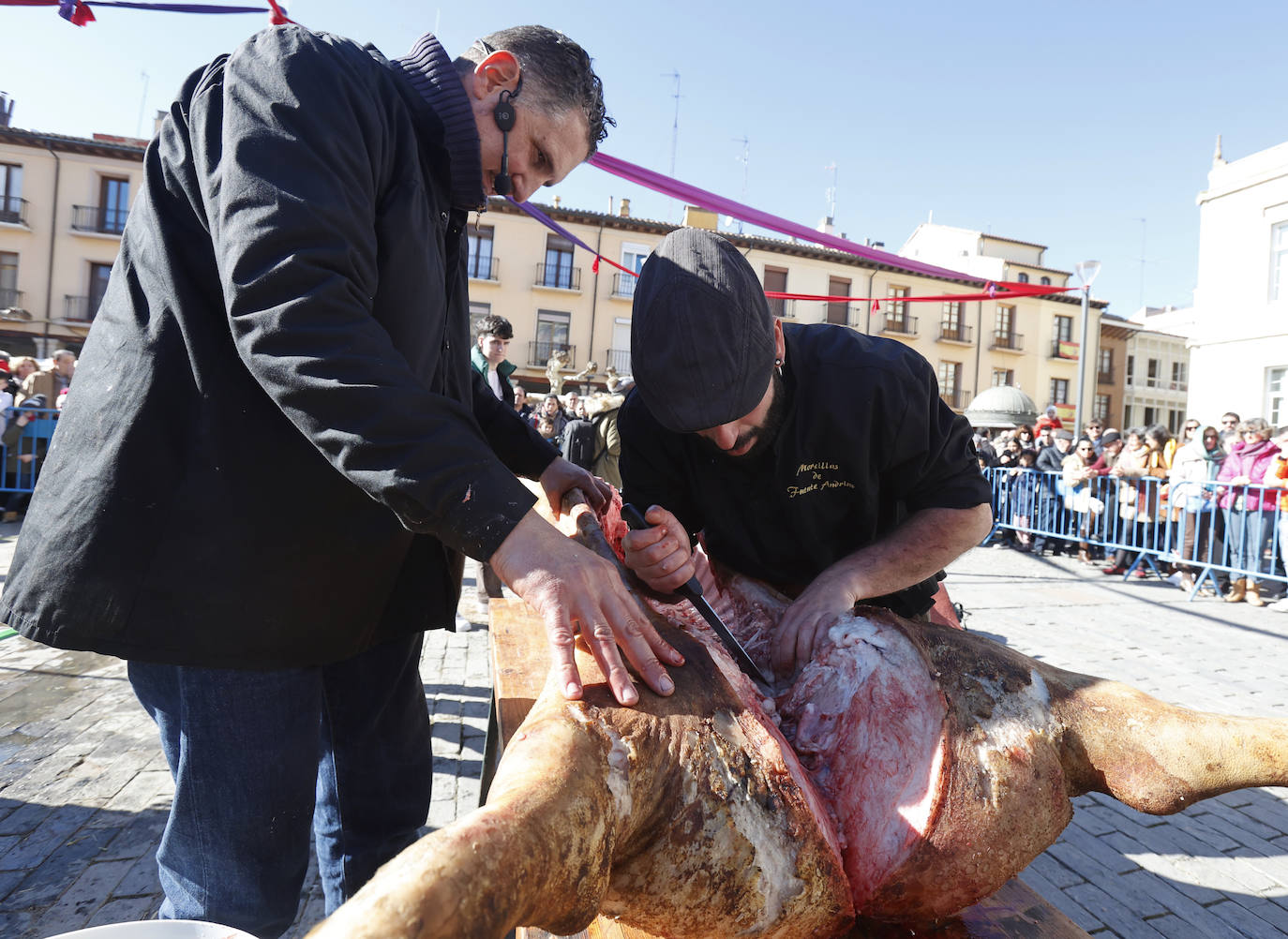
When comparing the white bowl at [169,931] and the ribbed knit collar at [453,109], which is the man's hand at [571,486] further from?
the white bowl at [169,931]

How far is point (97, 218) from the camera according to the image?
87.6 feet

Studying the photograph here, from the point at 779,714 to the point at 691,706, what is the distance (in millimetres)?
362

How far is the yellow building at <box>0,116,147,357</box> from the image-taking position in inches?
1017

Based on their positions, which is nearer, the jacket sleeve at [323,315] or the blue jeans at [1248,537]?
the jacket sleeve at [323,315]

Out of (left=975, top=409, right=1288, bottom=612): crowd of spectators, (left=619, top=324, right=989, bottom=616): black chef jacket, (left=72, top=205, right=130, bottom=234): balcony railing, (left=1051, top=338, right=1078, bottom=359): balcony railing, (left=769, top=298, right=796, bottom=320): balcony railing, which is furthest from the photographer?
(left=1051, top=338, right=1078, bottom=359): balcony railing

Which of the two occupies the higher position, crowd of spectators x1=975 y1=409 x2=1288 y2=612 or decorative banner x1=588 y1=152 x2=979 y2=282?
decorative banner x1=588 y1=152 x2=979 y2=282

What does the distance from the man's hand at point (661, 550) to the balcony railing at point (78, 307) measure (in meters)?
31.5

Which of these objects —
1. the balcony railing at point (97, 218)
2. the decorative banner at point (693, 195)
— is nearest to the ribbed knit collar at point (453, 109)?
the decorative banner at point (693, 195)

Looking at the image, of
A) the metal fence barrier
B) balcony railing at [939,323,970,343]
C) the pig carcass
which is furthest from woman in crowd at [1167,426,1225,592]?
balcony railing at [939,323,970,343]

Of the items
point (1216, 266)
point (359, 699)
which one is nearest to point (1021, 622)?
point (359, 699)

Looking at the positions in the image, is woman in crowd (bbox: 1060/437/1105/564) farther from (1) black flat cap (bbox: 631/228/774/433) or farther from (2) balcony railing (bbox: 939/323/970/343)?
(2) balcony railing (bbox: 939/323/970/343)

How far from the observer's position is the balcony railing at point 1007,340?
3491 centimetres

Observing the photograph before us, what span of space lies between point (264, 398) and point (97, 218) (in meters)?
32.7

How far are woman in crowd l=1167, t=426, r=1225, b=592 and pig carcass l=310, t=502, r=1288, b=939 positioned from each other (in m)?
8.14
